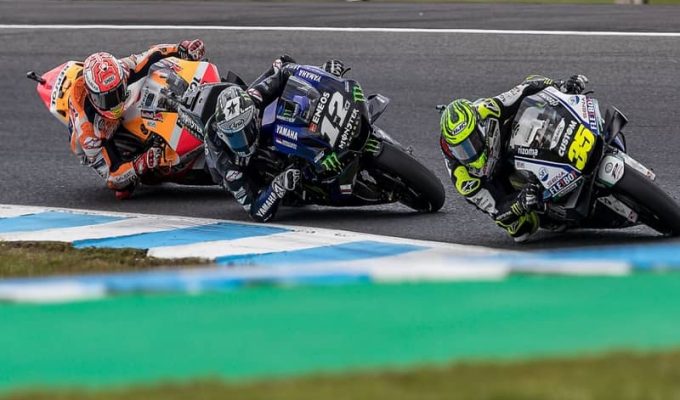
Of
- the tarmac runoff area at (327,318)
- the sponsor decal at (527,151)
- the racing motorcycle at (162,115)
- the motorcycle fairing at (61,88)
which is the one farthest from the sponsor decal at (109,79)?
the tarmac runoff area at (327,318)

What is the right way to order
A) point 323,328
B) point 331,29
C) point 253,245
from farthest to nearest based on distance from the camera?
1. point 331,29
2. point 253,245
3. point 323,328

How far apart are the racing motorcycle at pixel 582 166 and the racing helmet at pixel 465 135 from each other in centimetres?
21

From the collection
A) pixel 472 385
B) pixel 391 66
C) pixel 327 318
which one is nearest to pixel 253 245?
pixel 327 318

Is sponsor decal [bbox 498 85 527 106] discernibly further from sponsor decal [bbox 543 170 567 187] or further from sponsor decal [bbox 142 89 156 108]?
sponsor decal [bbox 142 89 156 108]

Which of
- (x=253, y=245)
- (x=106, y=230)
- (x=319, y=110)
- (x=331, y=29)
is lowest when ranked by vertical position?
(x=331, y=29)

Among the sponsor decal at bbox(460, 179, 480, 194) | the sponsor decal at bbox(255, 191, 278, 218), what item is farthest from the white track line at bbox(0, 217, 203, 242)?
the sponsor decal at bbox(460, 179, 480, 194)

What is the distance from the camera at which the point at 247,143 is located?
9.91 metres

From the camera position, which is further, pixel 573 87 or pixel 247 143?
pixel 247 143

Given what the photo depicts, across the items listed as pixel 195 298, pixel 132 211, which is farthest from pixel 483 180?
pixel 195 298

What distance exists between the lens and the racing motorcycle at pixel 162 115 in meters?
10.9

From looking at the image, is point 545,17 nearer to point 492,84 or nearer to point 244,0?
point 492,84

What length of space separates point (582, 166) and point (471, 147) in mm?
714

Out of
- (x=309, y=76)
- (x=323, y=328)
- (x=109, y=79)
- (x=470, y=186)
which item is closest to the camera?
(x=323, y=328)

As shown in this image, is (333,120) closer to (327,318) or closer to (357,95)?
(357,95)
